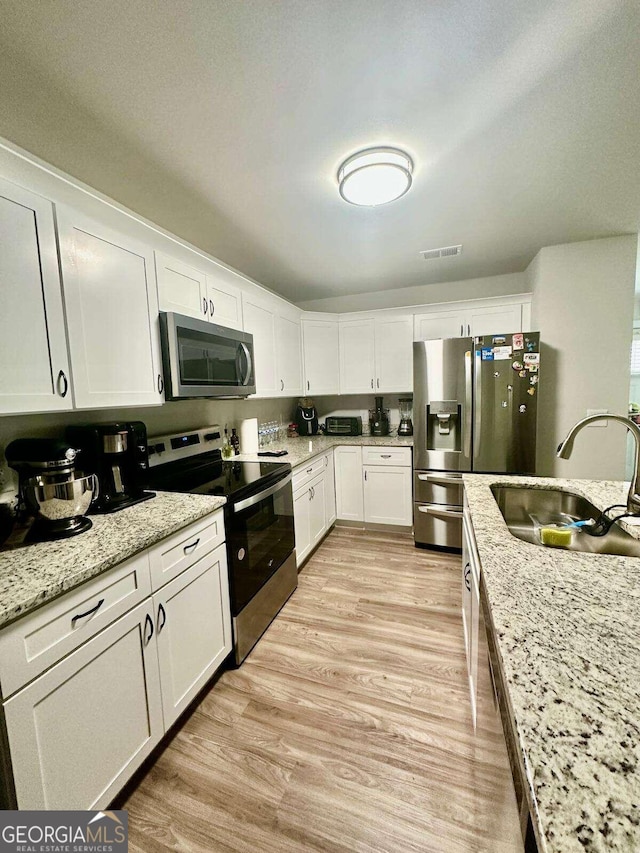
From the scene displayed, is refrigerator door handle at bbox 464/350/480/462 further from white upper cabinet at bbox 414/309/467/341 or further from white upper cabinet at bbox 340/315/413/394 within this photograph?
white upper cabinet at bbox 340/315/413/394

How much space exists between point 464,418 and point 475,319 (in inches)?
40.2

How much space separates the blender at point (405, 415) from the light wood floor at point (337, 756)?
6.17 feet

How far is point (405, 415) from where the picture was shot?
12.3 feet

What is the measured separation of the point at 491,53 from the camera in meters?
1.14

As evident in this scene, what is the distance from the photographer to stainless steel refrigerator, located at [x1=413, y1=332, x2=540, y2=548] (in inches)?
105

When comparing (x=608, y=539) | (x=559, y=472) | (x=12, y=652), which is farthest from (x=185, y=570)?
(x=559, y=472)

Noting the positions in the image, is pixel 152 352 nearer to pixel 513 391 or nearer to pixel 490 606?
pixel 490 606

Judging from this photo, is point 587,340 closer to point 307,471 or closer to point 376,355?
point 376,355

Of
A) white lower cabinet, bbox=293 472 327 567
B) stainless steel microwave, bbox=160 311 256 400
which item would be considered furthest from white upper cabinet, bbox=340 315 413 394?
stainless steel microwave, bbox=160 311 256 400

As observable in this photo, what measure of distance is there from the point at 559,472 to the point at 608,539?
2009mm

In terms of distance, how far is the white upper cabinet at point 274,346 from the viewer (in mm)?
2670

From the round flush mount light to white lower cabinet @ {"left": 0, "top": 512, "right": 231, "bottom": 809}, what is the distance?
1.82 m

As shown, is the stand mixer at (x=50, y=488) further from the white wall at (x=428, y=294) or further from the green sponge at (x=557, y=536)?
the white wall at (x=428, y=294)

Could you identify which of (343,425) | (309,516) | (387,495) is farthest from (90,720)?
(343,425)
